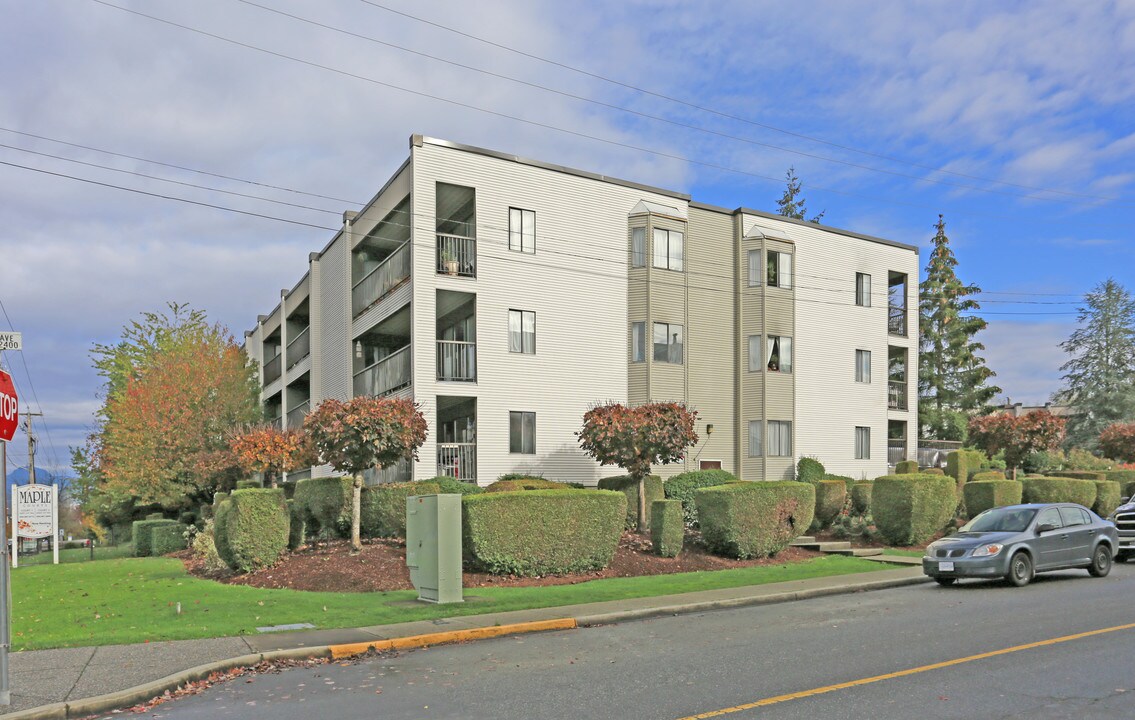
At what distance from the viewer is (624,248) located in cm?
2989

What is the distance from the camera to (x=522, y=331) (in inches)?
1086

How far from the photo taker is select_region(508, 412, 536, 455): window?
88.6ft

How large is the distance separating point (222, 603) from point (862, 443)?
27.3 metres

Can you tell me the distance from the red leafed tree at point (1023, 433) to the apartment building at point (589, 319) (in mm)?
4212

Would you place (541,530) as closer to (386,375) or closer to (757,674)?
(757,674)

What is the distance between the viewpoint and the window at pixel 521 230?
2756 centimetres

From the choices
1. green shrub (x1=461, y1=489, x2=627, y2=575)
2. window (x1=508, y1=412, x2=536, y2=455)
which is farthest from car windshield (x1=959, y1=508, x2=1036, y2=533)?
window (x1=508, y1=412, x2=536, y2=455)

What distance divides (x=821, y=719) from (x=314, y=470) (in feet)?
102

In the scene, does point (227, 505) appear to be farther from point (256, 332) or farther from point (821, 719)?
point (256, 332)

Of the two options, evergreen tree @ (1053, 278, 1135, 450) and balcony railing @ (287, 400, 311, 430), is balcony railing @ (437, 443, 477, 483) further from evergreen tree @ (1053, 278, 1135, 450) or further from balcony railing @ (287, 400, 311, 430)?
evergreen tree @ (1053, 278, 1135, 450)

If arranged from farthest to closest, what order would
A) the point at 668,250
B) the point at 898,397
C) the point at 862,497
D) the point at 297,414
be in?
the point at 297,414
the point at 898,397
the point at 668,250
the point at 862,497

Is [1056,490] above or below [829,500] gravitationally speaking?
above

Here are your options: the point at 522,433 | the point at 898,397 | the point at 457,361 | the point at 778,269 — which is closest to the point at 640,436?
the point at 522,433

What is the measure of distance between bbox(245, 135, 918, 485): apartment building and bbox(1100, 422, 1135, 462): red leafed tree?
12.6 meters
